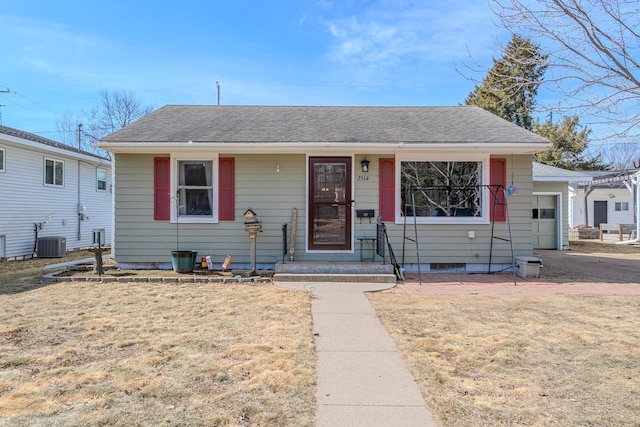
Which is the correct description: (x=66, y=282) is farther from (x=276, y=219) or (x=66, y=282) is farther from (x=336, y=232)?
(x=336, y=232)

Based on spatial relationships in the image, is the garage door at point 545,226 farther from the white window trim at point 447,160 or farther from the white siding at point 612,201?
the white siding at point 612,201

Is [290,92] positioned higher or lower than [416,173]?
higher

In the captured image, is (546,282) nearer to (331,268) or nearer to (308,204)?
(331,268)

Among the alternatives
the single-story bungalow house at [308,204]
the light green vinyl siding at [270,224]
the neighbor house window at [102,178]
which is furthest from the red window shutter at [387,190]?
the neighbor house window at [102,178]

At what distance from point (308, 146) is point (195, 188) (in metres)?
2.62

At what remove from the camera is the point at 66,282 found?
6.89m

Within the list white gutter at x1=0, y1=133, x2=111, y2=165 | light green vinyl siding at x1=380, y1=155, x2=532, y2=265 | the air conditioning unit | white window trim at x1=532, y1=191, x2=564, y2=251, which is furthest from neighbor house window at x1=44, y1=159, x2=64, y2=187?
white window trim at x1=532, y1=191, x2=564, y2=251

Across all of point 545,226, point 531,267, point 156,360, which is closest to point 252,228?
point 156,360

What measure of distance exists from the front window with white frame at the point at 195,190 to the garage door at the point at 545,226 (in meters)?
11.1

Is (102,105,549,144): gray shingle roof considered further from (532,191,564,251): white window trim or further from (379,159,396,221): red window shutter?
(532,191,564,251): white window trim

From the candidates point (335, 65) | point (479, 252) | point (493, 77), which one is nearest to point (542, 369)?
point (493, 77)

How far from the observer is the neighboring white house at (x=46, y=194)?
10.5 meters

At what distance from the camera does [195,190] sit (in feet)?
26.3

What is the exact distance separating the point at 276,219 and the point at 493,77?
4725mm
